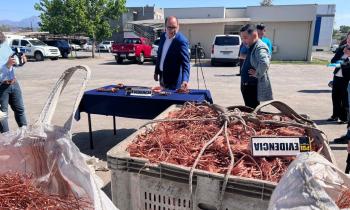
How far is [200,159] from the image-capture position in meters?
1.74

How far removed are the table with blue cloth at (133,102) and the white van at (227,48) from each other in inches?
562

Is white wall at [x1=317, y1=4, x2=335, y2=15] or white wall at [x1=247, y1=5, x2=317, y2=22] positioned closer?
white wall at [x1=247, y1=5, x2=317, y2=22]

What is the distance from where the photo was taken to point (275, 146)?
1739mm

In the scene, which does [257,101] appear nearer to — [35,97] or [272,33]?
[35,97]

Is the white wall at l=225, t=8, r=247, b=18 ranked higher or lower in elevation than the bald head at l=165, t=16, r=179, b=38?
higher

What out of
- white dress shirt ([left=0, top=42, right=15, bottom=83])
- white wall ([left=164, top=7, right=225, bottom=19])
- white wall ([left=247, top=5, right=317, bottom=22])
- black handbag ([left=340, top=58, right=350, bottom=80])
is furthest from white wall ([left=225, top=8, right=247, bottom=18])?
white dress shirt ([left=0, top=42, right=15, bottom=83])

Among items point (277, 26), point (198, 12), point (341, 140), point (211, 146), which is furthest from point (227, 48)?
point (211, 146)

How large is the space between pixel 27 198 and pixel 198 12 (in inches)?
1146

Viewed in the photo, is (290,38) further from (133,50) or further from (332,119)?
(332,119)

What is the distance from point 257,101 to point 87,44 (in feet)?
137

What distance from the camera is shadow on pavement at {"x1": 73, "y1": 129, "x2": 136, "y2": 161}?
485 centimetres

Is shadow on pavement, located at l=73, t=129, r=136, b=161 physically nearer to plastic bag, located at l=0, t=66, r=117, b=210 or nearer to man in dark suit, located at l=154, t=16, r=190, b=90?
man in dark suit, located at l=154, t=16, r=190, b=90

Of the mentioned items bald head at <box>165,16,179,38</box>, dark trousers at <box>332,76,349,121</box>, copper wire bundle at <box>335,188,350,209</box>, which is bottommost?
dark trousers at <box>332,76,349,121</box>

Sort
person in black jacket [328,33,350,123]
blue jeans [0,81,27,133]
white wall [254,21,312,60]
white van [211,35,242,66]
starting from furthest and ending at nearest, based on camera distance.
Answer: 1. white wall [254,21,312,60]
2. white van [211,35,242,66]
3. person in black jacket [328,33,350,123]
4. blue jeans [0,81,27,133]
